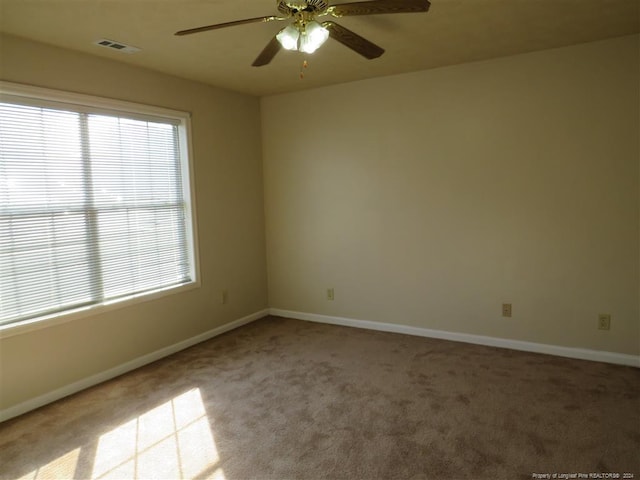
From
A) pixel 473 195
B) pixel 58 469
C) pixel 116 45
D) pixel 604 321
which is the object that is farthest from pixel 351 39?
pixel 604 321

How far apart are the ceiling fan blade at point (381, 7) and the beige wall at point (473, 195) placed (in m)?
1.99

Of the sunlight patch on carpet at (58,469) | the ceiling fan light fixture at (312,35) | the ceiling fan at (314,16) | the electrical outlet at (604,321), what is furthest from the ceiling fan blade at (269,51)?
the electrical outlet at (604,321)

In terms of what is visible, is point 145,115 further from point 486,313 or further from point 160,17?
point 486,313

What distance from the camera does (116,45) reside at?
295 cm

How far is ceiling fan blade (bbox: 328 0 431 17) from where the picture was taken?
1.87m

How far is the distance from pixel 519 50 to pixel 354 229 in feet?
6.98

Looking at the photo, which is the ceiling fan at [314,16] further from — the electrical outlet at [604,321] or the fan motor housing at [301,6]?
the electrical outlet at [604,321]

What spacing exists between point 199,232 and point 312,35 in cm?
246

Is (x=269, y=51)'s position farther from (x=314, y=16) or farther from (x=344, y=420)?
(x=344, y=420)

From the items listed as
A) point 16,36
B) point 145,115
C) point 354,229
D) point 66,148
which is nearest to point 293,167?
point 354,229

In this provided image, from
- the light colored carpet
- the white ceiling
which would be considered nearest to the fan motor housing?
the white ceiling

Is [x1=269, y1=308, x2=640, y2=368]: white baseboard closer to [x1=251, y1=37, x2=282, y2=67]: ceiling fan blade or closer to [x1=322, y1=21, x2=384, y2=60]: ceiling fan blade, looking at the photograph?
[x1=322, y1=21, x2=384, y2=60]: ceiling fan blade

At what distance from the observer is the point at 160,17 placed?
251 cm

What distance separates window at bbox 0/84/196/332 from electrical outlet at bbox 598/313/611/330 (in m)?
3.56
